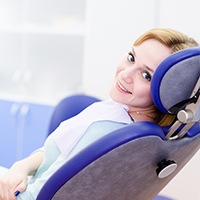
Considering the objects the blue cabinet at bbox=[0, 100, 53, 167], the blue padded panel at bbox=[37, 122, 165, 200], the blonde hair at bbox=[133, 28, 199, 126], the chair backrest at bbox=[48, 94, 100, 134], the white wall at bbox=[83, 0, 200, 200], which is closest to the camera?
the blue padded panel at bbox=[37, 122, 165, 200]

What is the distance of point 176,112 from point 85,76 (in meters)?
1.42

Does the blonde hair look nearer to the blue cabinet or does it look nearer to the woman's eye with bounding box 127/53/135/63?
the woman's eye with bounding box 127/53/135/63

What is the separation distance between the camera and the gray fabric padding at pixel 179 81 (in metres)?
0.74

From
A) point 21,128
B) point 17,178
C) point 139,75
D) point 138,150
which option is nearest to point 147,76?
point 139,75

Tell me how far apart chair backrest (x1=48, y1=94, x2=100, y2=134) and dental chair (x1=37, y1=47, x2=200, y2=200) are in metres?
0.88

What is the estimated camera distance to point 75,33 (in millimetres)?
2326

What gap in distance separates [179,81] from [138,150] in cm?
17

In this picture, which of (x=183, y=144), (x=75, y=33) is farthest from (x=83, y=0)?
(x=183, y=144)

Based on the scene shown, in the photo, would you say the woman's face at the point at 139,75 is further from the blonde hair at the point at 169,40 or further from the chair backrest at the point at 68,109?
the chair backrest at the point at 68,109

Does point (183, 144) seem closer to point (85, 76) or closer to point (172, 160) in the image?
point (172, 160)

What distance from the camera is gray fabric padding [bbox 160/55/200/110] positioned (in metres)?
0.74

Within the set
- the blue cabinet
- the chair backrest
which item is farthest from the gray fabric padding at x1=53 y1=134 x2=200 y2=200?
the blue cabinet

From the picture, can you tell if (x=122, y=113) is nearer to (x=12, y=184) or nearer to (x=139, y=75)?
(x=139, y=75)

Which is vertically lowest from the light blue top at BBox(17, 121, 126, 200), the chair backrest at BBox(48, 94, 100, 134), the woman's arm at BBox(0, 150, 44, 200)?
the chair backrest at BBox(48, 94, 100, 134)
